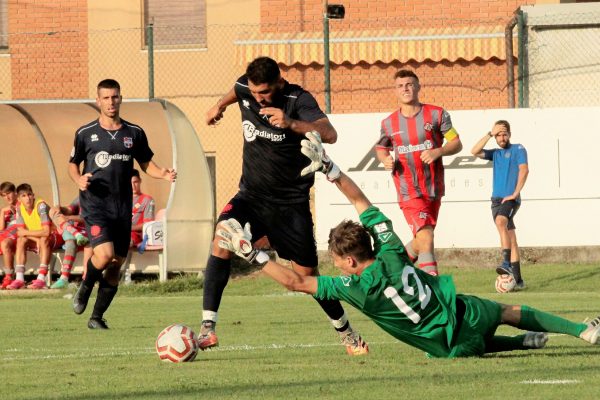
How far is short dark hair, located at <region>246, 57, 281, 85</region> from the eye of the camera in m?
9.60

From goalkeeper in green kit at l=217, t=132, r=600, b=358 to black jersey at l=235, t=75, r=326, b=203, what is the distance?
61.9 inches

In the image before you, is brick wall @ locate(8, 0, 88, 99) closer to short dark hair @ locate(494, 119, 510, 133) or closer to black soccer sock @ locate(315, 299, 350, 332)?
short dark hair @ locate(494, 119, 510, 133)

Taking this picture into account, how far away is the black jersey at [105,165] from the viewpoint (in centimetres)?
1288

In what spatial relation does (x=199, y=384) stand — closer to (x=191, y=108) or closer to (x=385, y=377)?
(x=385, y=377)

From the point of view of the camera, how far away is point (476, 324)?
26.9 ft

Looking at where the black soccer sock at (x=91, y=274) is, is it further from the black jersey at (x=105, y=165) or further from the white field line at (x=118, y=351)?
the white field line at (x=118, y=351)

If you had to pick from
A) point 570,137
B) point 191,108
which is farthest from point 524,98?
point 191,108

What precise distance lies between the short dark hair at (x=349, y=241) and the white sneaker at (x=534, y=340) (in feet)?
4.24

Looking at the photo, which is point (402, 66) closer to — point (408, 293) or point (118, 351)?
point (118, 351)

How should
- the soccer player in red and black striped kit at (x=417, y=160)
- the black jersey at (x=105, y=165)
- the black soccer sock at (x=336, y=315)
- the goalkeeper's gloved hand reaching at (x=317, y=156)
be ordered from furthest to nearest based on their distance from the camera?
the soccer player in red and black striped kit at (x=417, y=160) → the black jersey at (x=105, y=165) → the black soccer sock at (x=336, y=315) → the goalkeeper's gloved hand reaching at (x=317, y=156)

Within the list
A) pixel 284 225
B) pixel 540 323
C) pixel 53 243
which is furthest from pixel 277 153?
pixel 53 243

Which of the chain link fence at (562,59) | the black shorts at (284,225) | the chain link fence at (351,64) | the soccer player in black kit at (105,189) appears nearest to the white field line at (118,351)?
the black shorts at (284,225)

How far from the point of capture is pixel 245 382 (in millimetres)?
7602

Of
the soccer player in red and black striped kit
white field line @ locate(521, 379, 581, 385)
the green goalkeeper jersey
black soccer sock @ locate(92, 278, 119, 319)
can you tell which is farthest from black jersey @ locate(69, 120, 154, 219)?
white field line @ locate(521, 379, 581, 385)
